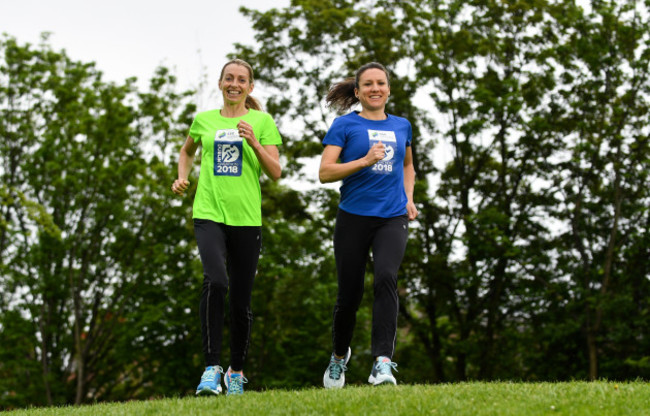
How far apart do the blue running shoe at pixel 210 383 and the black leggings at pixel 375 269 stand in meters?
1.11

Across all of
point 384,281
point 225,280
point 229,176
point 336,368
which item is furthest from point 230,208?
point 336,368

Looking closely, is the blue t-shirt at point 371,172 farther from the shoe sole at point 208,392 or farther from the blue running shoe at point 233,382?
the shoe sole at point 208,392

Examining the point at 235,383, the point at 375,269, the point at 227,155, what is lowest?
the point at 235,383

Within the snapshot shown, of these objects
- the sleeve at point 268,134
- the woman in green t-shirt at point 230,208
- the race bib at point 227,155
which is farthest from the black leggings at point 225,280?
the sleeve at point 268,134

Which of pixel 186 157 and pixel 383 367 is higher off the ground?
pixel 186 157

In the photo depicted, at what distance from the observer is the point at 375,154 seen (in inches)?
211

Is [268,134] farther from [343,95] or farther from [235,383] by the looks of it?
[235,383]

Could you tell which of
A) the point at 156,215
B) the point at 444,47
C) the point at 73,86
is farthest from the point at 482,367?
the point at 73,86

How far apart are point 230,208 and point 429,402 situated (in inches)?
83.4

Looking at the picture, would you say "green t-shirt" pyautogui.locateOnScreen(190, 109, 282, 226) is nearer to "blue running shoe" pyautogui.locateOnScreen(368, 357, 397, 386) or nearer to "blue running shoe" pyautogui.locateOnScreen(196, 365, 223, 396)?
"blue running shoe" pyautogui.locateOnScreen(196, 365, 223, 396)

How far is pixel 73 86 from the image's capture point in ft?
86.0

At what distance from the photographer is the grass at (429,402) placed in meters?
4.27

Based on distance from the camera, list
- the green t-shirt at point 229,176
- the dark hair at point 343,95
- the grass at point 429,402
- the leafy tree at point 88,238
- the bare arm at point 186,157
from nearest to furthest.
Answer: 1. the grass at point 429,402
2. the green t-shirt at point 229,176
3. the bare arm at point 186,157
4. the dark hair at point 343,95
5. the leafy tree at point 88,238

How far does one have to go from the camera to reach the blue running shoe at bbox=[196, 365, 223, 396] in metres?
5.38
